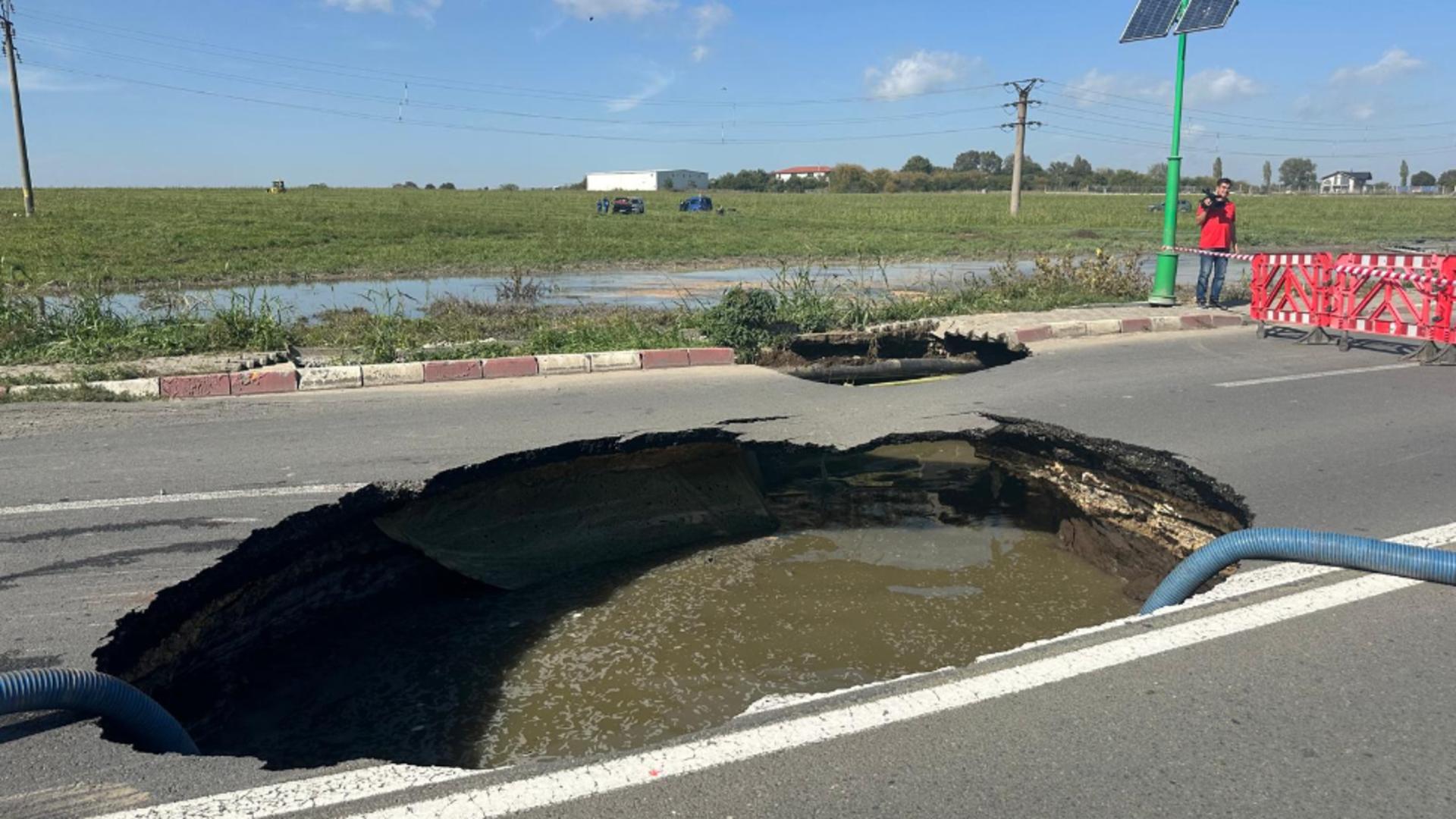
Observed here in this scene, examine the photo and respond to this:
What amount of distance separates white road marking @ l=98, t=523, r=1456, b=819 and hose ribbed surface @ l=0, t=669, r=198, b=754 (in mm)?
517

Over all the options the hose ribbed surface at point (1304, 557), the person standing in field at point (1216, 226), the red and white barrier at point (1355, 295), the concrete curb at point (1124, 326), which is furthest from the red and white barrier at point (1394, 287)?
→ the hose ribbed surface at point (1304, 557)

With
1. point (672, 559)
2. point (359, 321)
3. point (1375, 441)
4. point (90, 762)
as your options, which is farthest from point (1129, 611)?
point (359, 321)

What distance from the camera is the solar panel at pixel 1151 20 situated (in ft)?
40.4

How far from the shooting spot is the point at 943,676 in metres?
3.21

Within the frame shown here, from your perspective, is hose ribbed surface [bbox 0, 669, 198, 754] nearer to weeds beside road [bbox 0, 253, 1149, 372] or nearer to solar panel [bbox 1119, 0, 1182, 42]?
weeds beside road [bbox 0, 253, 1149, 372]

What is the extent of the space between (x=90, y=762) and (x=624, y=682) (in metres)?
1.89

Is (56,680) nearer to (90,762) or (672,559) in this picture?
(90,762)

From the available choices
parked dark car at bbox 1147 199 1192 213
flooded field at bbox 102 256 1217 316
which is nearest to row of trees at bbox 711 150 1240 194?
parked dark car at bbox 1147 199 1192 213

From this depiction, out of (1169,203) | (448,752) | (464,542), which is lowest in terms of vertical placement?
(448,752)

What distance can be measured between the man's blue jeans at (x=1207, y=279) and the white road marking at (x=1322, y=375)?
159 inches

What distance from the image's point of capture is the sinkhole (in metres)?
3.79

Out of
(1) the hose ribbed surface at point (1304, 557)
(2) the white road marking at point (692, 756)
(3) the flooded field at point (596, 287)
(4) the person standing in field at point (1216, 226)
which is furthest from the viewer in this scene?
(3) the flooded field at point (596, 287)

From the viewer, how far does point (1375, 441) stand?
6.31 m

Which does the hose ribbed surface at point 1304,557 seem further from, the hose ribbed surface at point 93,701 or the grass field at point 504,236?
the grass field at point 504,236
